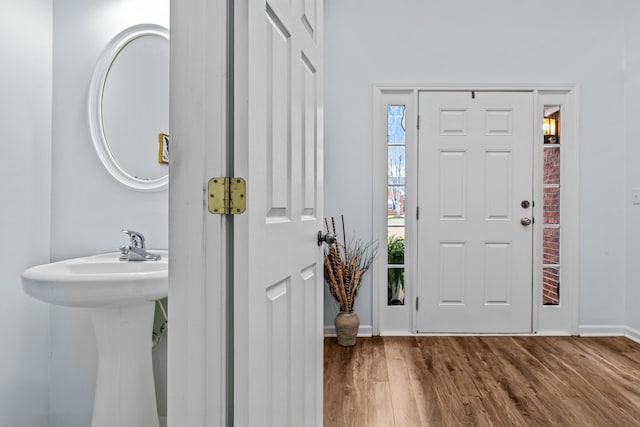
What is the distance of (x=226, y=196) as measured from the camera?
2.82ft

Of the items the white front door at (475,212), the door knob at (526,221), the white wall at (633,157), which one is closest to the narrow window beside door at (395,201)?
the white front door at (475,212)

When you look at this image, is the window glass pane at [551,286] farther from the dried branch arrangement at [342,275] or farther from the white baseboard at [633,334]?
the dried branch arrangement at [342,275]

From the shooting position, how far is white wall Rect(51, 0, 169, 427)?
164cm

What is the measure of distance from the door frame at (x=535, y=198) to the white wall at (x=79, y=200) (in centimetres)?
194

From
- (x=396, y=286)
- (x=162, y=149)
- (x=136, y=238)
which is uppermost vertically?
(x=162, y=149)


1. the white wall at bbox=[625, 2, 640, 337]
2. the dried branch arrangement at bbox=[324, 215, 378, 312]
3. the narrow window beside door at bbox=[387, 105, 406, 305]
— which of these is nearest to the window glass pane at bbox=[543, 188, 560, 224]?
the white wall at bbox=[625, 2, 640, 337]

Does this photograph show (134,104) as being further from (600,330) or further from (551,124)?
(600,330)

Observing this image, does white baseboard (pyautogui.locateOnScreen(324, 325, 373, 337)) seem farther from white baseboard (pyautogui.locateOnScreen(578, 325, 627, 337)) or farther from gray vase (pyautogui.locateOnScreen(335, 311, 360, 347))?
white baseboard (pyautogui.locateOnScreen(578, 325, 627, 337))

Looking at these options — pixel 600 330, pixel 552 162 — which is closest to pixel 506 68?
pixel 552 162

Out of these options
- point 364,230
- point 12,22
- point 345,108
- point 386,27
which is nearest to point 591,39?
point 386,27

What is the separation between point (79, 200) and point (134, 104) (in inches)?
18.0

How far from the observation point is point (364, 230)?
129 inches

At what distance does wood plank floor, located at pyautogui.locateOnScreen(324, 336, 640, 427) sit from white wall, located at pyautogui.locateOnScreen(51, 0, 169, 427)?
109cm

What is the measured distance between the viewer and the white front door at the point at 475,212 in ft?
10.7
